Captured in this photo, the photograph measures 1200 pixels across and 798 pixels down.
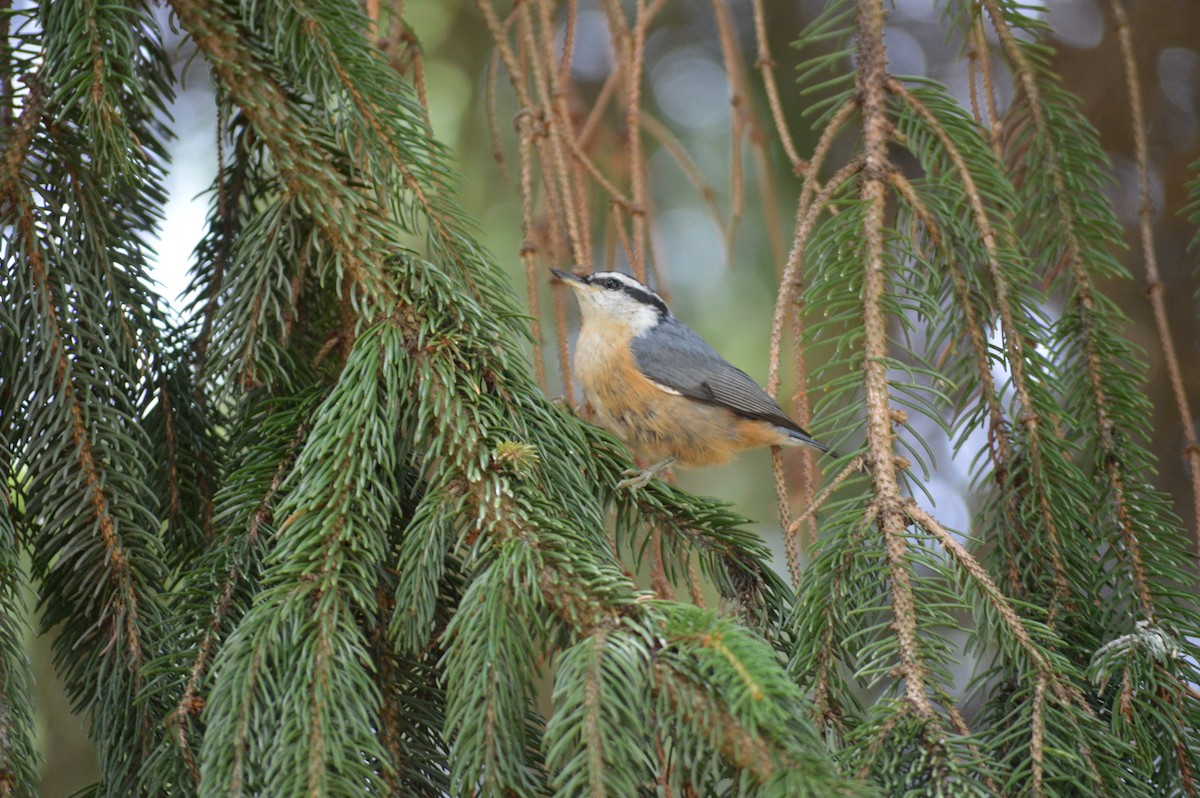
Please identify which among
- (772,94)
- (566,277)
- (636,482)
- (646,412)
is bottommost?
(636,482)

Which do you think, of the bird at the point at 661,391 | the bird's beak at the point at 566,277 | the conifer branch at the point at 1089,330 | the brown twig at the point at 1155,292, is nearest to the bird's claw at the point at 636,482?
the bird's beak at the point at 566,277

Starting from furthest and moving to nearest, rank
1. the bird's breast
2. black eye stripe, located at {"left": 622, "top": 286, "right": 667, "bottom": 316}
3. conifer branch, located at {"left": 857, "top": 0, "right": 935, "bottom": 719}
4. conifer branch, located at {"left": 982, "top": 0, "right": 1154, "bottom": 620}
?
black eye stripe, located at {"left": 622, "top": 286, "right": 667, "bottom": 316}
the bird's breast
conifer branch, located at {"left": 982, "top": 0, "right": 1154, "bottom": 620}
conifer branch, located at {"left": 857, "top": 0, "right": 935, "bottom": 719}

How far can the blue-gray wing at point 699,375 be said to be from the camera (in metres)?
2.93

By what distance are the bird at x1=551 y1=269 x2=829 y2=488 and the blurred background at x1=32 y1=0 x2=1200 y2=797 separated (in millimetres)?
444

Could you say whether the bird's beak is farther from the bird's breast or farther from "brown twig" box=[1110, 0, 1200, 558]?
"brown twig" box=[1110, 0, 1200, 558]

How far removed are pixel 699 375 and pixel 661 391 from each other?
15 centimetres

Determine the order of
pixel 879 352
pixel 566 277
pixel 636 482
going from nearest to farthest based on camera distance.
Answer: pixel 879 352
pixel 636 482
pixel 566 277

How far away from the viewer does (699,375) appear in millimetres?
2994

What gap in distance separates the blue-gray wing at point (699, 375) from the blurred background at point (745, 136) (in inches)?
19.9

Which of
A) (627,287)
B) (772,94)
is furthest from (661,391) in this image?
(772,94)

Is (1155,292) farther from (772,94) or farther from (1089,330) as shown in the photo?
(772,94)

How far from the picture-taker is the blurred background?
3.39 m

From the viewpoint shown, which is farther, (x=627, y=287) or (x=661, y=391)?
(x=627, y=287)

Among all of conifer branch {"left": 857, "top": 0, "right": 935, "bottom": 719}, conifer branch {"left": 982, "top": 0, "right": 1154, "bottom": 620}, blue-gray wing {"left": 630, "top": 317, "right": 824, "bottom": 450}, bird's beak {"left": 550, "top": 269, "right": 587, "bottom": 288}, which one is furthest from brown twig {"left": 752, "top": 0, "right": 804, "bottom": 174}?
blue-gray wing {"left": 630, "top": 317, "right": 824, "bottom": 450}
